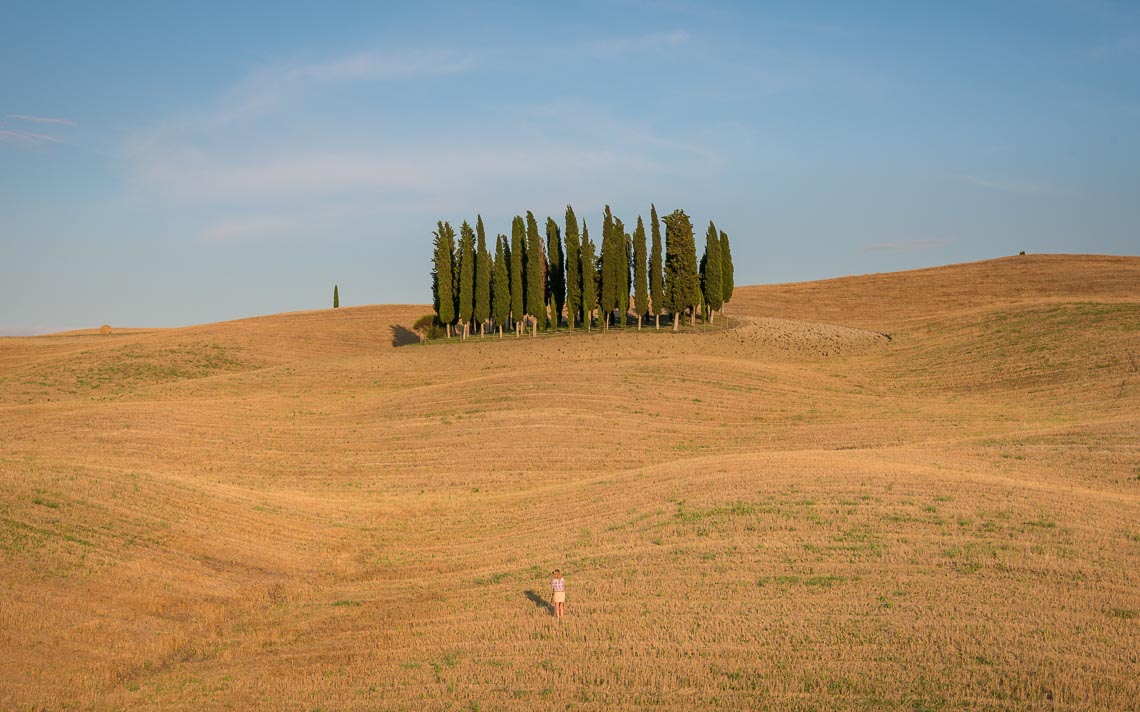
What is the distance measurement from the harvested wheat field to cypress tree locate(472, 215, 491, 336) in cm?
2007

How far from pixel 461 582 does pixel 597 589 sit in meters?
3.88

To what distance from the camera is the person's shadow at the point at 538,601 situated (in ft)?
62.4

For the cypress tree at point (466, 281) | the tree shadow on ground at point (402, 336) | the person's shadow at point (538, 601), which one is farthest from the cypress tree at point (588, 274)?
the person's shadow at point (538, 601)

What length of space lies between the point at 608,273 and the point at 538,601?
5603cm

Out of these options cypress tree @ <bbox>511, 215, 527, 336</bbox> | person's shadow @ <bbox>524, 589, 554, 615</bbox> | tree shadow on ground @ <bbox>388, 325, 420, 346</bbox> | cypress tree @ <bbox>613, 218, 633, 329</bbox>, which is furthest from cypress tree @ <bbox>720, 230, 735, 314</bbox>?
person's shadow @ <bbox>524, 589, 554, 615</bbox>

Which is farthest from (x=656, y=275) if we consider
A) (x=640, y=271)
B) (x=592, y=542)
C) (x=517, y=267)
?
(x=592, y=542)

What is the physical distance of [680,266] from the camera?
73.1 meters

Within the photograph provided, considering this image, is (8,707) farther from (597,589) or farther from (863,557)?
(863,557)

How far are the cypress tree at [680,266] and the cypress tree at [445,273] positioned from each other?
60.3 ft

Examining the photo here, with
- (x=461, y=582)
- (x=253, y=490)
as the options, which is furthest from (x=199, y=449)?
(x=461, y=582)

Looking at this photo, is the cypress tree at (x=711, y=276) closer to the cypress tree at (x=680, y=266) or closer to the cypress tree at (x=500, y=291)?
the cypress tree at (x=680, y=266)

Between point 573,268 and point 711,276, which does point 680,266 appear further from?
point 573,268

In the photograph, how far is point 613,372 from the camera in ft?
174

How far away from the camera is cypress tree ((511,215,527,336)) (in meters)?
74.6
